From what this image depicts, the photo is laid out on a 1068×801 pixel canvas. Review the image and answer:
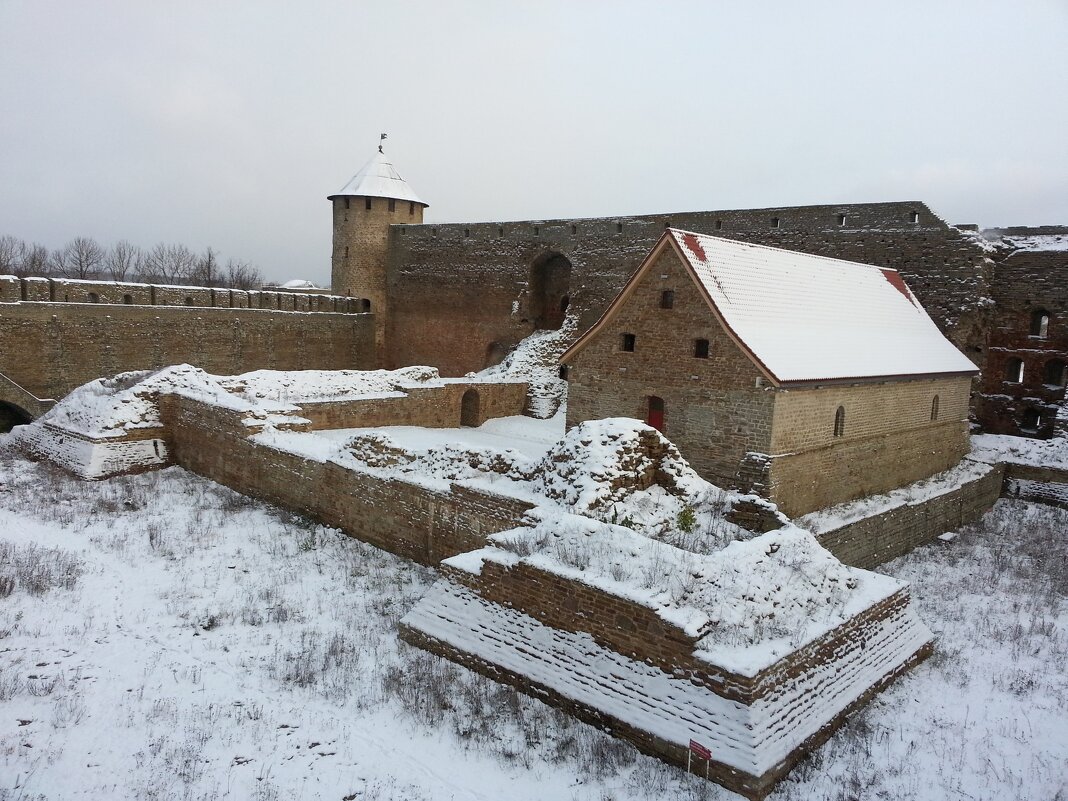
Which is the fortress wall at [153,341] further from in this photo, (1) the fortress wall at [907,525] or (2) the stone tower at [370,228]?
(1) the fortress wall at [907,525]

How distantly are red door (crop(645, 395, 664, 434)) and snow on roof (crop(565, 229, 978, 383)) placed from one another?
1887 mm

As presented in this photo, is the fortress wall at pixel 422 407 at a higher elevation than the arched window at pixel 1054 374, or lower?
lower

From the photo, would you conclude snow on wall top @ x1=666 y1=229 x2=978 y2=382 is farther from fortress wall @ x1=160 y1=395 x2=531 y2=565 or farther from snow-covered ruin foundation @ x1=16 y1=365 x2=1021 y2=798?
fortress wall @ x1=160 y1=395 x2=531 y2=565

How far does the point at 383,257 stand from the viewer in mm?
28797

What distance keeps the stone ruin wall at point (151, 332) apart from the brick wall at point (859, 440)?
17.2 m

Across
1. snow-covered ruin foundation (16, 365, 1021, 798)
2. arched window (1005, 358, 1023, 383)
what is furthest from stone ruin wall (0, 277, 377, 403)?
arched window (1005, 358, 1023, 383)

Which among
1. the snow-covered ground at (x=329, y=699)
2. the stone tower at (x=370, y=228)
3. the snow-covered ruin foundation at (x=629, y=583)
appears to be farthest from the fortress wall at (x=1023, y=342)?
the stone tower at (x=370, y=228)

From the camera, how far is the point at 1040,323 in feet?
60.8

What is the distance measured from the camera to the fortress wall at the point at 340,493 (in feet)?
30.6

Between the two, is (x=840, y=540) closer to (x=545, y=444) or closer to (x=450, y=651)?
(x=450, y=651)

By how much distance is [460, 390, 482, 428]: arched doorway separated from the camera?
66.5 ft

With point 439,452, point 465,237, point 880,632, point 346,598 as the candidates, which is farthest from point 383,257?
point 880,632

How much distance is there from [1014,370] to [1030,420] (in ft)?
4.47

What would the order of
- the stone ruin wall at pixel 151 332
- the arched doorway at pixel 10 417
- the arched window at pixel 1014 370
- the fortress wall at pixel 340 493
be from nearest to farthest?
the fortress wall at pixel 340 493
the arched doorway at pixel 10 417
the stone ruin wall at pixel 151 332
the arched window at pixel 1014 370
